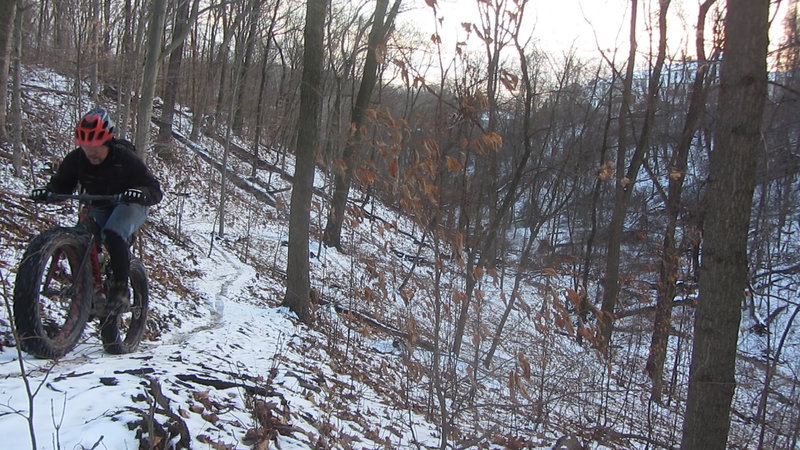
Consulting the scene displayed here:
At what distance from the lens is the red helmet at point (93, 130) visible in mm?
3654

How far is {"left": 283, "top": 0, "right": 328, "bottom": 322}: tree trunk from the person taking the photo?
7922 millimetres

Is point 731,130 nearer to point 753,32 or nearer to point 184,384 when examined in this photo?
point 753,32

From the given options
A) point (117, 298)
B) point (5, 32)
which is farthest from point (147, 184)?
point (5, 32)

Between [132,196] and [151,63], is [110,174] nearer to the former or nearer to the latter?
[132,196]

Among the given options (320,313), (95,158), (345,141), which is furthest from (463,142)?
(320,313)

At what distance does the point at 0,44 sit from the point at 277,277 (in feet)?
23.8

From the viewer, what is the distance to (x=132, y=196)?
3754 mm

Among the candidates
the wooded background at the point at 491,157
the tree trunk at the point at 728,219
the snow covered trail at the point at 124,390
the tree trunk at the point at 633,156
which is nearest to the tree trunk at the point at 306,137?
the wooded background at the point at 491,157

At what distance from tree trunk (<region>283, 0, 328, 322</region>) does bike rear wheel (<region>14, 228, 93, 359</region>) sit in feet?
13.9

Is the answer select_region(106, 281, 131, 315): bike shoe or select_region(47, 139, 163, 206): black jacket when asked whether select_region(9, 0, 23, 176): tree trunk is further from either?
select_region(106, 281, 131, 315): bike shoe

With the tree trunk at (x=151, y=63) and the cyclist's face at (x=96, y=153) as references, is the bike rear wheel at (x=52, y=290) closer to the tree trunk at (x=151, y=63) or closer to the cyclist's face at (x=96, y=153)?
the cyclist's face at (x=96, y=153)

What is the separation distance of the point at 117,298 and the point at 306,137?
176 inches

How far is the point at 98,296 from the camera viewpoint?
13.0 ft

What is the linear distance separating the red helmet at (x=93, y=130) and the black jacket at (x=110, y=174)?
172mm
